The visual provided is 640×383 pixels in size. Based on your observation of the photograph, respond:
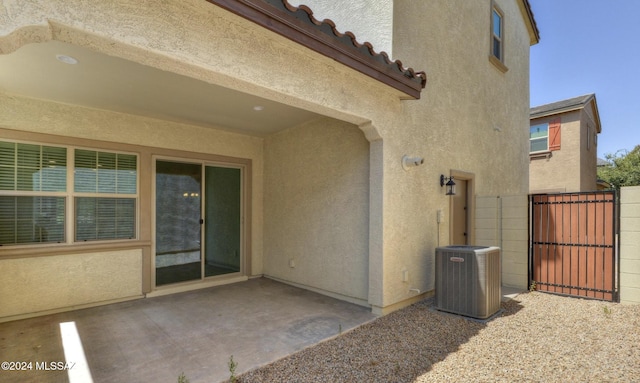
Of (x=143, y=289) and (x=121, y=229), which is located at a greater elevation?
(x=121, y=229)

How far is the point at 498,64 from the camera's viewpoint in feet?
28.0

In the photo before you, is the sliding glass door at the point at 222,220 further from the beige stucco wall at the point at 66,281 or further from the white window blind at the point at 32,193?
the white window blind at the point at 32,193

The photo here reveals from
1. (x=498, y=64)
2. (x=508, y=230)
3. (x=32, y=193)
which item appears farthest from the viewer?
(x=498, y=64)

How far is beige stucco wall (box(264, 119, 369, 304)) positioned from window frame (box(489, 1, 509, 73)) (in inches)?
215

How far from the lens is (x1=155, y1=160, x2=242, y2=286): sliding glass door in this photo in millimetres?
6434

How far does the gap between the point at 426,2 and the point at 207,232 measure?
21.8 ft

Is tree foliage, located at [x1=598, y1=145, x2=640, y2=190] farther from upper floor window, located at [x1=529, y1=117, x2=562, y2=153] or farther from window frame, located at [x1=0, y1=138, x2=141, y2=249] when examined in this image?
window frame, located at [x1=0, y1=138, x2=141, y2=249]

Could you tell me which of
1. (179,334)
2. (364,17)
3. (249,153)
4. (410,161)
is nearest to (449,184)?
(410,161)

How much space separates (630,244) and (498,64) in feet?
18.1

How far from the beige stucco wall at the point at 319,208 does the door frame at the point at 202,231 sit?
45 cm

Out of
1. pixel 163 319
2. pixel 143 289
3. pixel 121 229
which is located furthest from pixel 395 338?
pixel 121 229

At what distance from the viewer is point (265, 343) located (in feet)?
13.1

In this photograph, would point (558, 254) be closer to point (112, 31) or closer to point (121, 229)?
point (112, 31)

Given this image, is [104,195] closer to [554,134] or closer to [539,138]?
[554,134]
